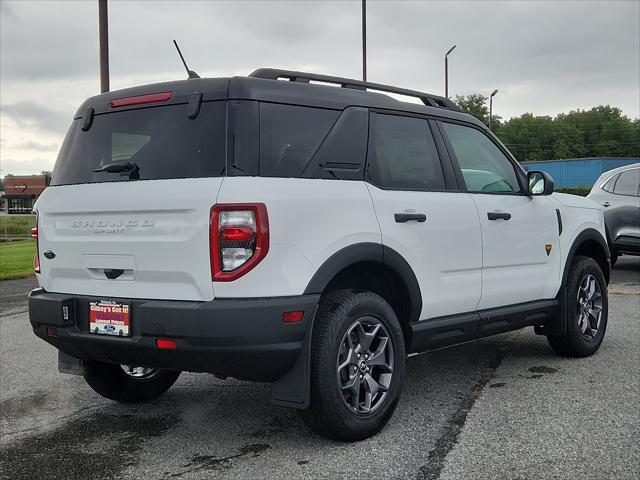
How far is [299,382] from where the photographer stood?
363 cm

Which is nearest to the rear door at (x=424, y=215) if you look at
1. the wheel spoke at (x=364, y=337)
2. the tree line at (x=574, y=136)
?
the wheel spoke at (x=364, y=337)

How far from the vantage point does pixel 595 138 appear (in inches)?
4200

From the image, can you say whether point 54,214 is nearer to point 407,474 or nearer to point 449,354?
point 407,474

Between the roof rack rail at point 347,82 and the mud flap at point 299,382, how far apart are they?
53.1 inches

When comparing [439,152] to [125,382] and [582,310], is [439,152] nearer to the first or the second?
[582,310]

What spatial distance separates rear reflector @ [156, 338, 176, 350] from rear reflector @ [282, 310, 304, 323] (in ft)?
1.82

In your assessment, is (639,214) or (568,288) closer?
(568,288)

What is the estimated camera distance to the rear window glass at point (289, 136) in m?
3.67

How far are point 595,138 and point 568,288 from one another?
4298 inches

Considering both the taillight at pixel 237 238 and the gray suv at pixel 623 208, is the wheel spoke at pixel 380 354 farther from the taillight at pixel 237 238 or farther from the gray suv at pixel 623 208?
the gray suv at pixel 623 208

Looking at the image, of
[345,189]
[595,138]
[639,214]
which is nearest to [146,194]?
[345,189]

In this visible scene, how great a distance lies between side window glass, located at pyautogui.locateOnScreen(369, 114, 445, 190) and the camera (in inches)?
169

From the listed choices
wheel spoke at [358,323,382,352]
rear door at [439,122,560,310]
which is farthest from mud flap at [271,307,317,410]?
rear door at [439,122,560,310]

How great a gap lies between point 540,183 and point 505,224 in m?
0.62
